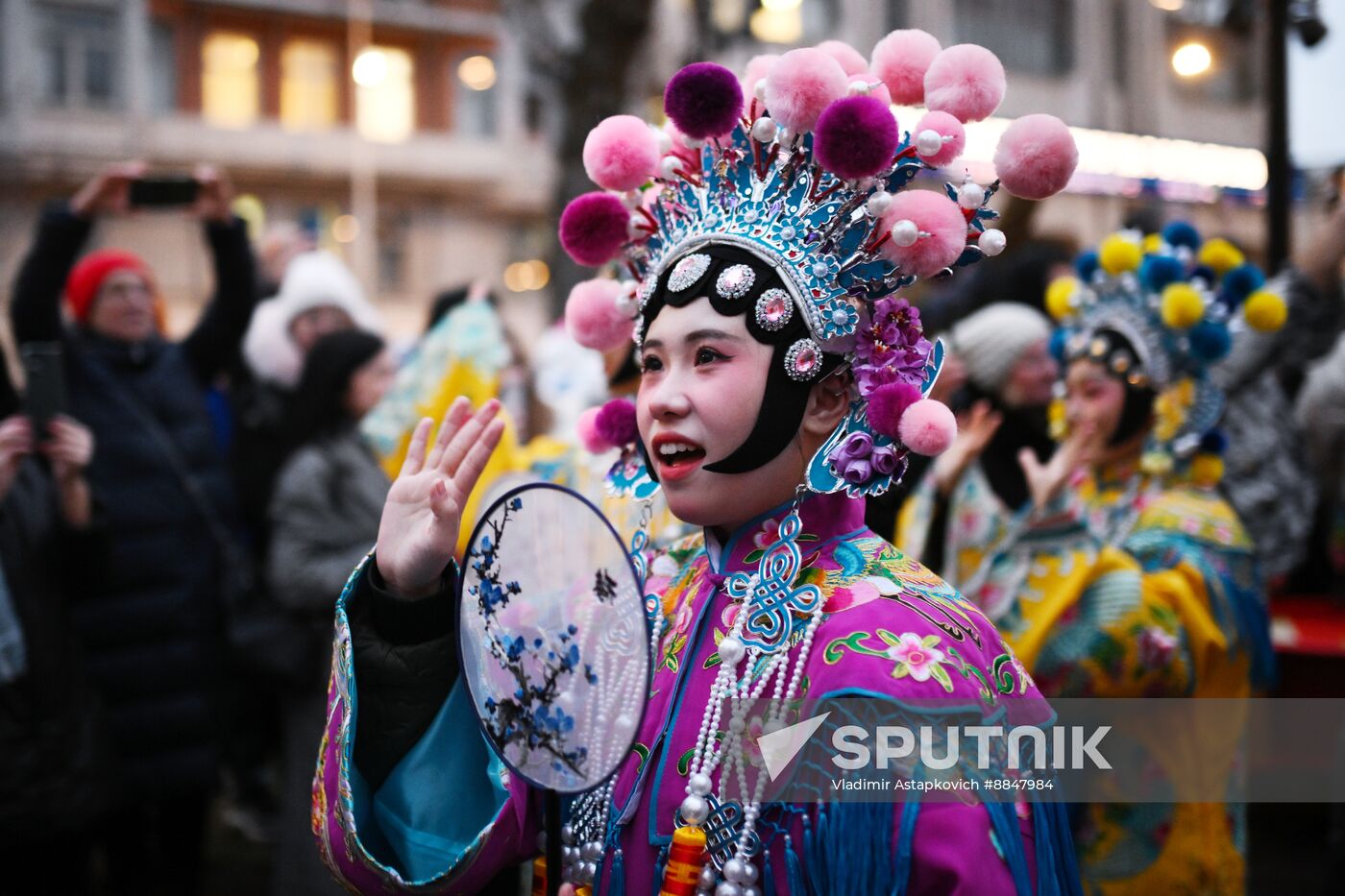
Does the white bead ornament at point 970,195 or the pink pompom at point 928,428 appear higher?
the white bead ornament at point 970,195

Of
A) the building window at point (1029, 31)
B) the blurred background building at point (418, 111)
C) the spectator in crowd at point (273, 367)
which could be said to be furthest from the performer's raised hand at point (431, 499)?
the building window at point (1029, 31)

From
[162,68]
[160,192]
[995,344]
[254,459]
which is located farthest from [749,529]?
[162,68]

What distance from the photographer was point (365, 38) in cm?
2256

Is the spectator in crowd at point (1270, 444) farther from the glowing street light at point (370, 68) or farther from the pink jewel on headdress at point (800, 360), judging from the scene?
the glowing street light at point (370, 68)

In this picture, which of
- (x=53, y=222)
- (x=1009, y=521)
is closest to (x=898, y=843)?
(x=1009, y=521)

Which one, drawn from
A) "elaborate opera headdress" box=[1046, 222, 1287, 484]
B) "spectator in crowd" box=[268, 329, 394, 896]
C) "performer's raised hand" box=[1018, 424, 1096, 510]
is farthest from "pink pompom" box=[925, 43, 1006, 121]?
"spectator in crowd" box=[268, 329, 394, 896]

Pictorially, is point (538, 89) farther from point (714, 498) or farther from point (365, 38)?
point (714, 498)

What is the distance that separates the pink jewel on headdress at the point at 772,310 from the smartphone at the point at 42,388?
8.39 feet

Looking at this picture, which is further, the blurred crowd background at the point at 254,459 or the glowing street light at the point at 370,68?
the glowing street light at the point at 370,68

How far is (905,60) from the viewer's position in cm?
194

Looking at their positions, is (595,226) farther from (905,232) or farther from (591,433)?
(905,232)

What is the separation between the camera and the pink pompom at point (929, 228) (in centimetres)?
177

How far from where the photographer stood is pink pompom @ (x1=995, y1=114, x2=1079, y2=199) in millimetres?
1735

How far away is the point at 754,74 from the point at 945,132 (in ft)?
1.46
